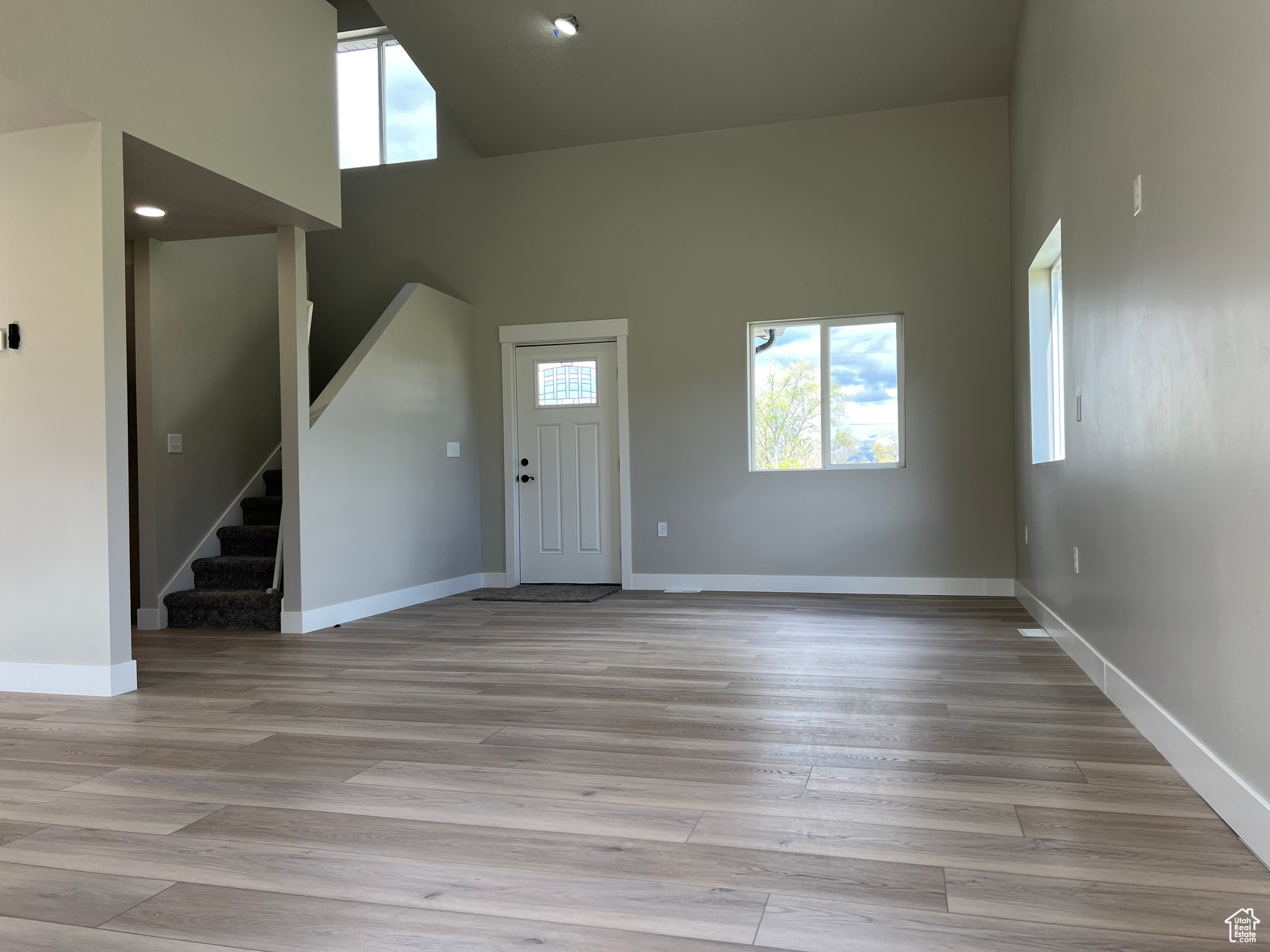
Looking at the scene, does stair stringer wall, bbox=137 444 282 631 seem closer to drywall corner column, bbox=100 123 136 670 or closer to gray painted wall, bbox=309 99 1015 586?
gray painted wall, bbox=309 99 1015 586

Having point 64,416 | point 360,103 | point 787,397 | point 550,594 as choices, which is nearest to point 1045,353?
point 787,397

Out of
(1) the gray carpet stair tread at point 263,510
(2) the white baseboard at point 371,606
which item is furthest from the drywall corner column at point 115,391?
(1) the gray carpet stair tread at point 263,510

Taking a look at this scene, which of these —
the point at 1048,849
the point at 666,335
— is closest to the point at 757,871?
the point at 1048,849

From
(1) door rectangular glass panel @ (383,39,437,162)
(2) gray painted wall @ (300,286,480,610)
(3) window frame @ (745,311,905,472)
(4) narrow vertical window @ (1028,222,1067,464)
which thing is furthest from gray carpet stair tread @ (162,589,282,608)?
(4) narrow vertical window @ (1028,222,1067,464)

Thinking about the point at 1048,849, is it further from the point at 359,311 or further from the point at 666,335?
the point at 359,311

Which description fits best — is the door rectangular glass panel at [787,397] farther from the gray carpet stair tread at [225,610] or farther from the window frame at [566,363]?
the gray carpet stair tread at [225,610]

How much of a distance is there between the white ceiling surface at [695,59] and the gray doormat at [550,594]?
11.4 feet

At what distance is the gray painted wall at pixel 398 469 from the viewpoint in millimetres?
5422

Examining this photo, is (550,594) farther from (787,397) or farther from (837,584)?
(787,397)

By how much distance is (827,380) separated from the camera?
664cm

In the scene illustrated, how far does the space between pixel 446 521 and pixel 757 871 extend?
528 cm

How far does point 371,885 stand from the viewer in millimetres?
1855

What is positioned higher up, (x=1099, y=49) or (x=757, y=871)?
(x=1099, y=49)

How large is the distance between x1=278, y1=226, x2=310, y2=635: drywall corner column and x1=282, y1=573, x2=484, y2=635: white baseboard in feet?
0.05
